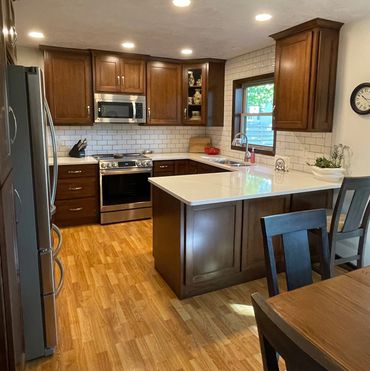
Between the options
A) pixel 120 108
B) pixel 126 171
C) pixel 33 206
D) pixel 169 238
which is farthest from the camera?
pixel 120 108

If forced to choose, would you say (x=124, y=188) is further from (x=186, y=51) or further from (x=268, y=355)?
(x=268, y=355)

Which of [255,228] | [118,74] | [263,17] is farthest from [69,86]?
[255,228]

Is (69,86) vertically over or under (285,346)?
over

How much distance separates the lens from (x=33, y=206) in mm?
1806

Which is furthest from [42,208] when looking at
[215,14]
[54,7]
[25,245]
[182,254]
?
[215,14]

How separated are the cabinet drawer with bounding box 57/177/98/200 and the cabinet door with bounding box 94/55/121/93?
1276 mm

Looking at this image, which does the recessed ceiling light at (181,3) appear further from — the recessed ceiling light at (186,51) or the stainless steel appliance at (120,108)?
the stainless steel appliance at (120,108)

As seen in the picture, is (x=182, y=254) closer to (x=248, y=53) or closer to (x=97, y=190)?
(x=97, y=190)

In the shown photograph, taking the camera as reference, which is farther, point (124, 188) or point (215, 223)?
point (124, 188)

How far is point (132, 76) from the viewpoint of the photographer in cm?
464

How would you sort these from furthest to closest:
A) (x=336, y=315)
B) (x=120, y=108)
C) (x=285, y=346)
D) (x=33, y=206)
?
1. (x=120, y=108)
2. (x=33, y=206)
3. (x=336, y=315)
4. (x=285, y=346)

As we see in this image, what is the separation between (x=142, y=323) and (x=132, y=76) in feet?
11.4

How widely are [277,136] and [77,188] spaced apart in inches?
105

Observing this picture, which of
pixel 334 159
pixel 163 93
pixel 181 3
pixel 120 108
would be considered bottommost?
pixel 334 159
